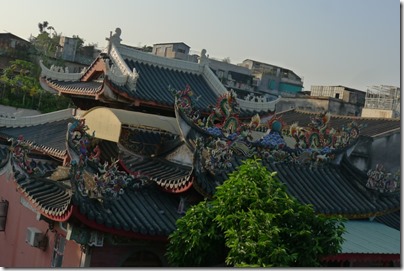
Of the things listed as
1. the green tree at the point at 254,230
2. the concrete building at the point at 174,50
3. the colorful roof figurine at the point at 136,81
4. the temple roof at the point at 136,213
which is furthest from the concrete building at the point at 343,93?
the green tree at the point at 254,230

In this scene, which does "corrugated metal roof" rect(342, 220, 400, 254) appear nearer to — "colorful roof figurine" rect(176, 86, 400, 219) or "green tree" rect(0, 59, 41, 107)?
"colorful roof figurine" rect(176, 86, 400, 219)

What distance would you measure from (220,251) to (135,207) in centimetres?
188

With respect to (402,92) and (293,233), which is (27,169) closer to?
(293,233)

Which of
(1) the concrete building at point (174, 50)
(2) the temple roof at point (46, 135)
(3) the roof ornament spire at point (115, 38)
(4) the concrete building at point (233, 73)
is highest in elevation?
(1) the concrete building at point (174, 50)

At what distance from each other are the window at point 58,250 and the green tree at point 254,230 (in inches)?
91.1

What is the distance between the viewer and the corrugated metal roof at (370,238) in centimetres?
852

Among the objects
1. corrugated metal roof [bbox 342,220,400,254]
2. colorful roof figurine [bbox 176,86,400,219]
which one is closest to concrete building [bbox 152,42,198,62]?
colorful roof figurine [bbox 176,86,400,219]

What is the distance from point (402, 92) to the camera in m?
8.68

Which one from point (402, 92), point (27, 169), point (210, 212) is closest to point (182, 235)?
point (210, 212)

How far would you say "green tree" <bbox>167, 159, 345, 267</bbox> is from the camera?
20.6ft

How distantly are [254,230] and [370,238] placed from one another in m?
3.47

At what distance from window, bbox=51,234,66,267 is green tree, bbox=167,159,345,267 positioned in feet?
7.59

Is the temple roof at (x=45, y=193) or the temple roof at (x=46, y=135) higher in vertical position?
the temple roof at (x=46, y=135)

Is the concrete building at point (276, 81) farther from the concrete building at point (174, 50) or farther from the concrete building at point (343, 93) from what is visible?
the concrete building at point (343, 93)
